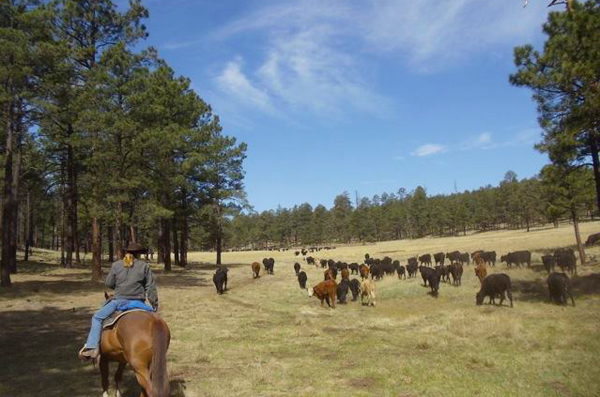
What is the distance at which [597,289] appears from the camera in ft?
57.1

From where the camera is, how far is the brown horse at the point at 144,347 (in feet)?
18.7

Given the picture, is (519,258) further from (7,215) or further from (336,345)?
(7,215)

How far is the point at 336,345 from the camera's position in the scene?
11.1 metres

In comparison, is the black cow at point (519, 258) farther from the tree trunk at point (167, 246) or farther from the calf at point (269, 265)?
the tree trunk at point (167, 246)

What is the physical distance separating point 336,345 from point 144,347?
6.38 m

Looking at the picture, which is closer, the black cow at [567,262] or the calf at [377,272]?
the black cow at [567,262]

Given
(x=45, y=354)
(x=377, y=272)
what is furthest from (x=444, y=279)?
(x=45, y=354)

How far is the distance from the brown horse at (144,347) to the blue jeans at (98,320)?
0.17 meters

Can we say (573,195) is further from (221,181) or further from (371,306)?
(221,181)

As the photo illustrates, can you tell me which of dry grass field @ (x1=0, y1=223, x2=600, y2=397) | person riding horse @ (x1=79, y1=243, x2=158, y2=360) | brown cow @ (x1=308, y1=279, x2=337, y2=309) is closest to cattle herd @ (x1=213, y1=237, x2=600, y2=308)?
brown cow @ (x1=308, y1=279, x2=337, y2=309)

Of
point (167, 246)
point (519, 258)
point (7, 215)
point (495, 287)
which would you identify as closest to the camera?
point (495, 287)

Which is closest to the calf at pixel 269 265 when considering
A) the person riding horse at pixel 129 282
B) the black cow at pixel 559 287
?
the black cow at pixel 559 287

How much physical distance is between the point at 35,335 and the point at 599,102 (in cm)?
1839

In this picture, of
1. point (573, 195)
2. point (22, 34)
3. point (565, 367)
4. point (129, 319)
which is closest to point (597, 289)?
point (565, 367)
